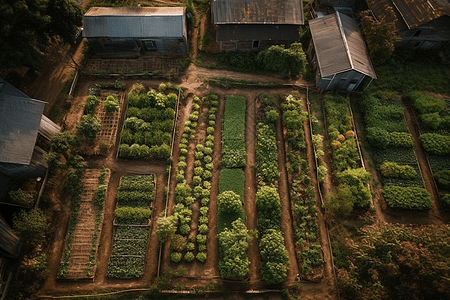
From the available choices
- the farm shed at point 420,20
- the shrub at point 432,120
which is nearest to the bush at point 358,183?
the shrub at point 432,120

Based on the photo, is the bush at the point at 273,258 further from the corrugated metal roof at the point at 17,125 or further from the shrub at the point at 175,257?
the corrugated metal roof at the point at 17,125

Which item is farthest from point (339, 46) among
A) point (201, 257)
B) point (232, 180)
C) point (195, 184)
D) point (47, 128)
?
point (47, 128)

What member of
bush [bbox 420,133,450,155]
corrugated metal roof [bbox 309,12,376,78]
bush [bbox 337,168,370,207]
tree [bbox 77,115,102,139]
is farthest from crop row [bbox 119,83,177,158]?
bush [bbox 420,133,450,155]

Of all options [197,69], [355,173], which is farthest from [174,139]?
[355,173]

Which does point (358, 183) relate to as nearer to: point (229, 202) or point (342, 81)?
point (342, 81)

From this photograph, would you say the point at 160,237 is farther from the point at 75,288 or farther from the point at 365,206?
the point at 365,206

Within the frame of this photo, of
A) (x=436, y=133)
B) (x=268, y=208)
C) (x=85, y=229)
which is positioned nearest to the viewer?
(x=85, y=229)

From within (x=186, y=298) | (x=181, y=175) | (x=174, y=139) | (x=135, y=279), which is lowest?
(x=186, y=298)
